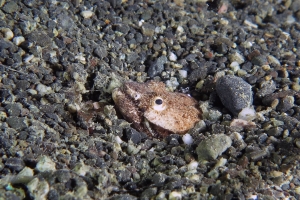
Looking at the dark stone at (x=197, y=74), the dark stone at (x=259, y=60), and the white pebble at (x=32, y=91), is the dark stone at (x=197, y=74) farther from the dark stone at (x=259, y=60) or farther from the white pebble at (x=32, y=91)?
the white pebble at (x=32, y=91)

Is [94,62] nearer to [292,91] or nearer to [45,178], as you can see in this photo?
[45,178]

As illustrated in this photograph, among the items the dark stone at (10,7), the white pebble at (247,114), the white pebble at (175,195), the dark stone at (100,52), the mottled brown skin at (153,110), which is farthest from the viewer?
the dark stone at (100,52)

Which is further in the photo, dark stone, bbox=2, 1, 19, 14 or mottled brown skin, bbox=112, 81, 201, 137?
dark stone, bbox=2, 1, 19, 14

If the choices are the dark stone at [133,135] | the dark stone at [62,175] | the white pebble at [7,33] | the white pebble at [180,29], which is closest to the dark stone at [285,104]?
the dark stone at [133,135]

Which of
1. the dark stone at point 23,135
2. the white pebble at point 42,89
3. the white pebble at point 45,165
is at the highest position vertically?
the white pebble at point 45,165

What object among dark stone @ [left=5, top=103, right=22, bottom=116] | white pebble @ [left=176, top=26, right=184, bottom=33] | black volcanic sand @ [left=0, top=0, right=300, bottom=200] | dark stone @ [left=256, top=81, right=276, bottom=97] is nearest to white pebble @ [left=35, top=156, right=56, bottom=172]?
black volcanic sand @ [left=0, top=0, right=300, bottom=200]

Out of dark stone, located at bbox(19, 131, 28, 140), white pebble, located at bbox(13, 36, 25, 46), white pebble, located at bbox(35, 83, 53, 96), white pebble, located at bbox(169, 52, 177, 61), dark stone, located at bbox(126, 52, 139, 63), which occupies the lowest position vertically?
white pebble, located at bbox(35, 83, 53, 96)

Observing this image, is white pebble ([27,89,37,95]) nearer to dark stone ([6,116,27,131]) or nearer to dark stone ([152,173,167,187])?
dark stone ([6,116,27,131])

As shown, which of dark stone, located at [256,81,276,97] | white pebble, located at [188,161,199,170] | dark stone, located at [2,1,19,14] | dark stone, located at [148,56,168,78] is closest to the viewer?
white pebble, located at [188,161,199,170]
